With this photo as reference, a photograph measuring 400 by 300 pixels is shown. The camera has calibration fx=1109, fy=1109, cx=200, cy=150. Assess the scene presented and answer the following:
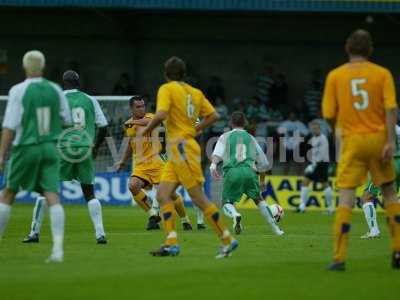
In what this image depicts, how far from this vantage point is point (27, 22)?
37031mm

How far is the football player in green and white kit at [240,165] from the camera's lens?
717 inches

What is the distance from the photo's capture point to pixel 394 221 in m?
12.0

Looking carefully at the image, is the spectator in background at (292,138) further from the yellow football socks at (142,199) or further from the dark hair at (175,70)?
the dark hair at (175,70)

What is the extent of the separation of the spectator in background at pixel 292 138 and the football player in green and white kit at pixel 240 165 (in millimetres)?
13809

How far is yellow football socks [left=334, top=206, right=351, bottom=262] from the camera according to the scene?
11.6 m

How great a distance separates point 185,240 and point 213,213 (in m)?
3.74

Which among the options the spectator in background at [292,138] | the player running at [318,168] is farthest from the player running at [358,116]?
the spectator in background at [292,138]

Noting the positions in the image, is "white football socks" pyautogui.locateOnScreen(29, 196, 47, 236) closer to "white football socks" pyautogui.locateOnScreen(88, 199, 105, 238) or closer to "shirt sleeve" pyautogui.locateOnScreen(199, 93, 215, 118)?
"white football socks" pyautogui.locateOnScreen(88, 199, 105, 238)

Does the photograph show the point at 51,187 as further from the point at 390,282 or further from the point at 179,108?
the point at 390,282

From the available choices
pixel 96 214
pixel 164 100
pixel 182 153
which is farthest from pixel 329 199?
pixel 164 100

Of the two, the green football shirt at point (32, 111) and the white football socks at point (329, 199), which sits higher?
the green football shirt at point (32, 111)

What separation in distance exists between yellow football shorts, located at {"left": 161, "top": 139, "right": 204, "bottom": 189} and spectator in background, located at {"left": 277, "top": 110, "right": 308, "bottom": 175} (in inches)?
757

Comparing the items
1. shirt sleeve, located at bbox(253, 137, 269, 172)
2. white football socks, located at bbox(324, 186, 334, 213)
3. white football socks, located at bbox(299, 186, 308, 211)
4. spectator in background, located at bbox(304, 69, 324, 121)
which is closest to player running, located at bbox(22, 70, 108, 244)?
shirt sleeve, located at bbox(253, 137, 269, 172)

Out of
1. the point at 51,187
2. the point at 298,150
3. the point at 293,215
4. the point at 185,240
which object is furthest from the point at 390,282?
the point at 298,150
